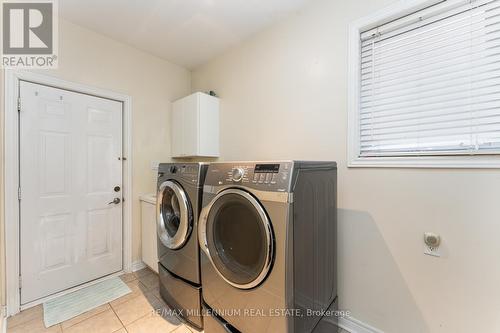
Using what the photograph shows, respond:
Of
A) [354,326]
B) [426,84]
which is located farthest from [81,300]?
[426,84]

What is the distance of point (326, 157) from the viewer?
5.71 ft

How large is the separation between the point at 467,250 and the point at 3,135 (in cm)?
336

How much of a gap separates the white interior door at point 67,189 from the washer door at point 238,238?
1519mm

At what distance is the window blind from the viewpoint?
1196 millimetres

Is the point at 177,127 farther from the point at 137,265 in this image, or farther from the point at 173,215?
the point at 137,265

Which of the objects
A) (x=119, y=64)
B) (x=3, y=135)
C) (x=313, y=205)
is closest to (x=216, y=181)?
(x=313, y=205)

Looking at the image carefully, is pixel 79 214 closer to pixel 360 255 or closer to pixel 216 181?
pixel 216 181

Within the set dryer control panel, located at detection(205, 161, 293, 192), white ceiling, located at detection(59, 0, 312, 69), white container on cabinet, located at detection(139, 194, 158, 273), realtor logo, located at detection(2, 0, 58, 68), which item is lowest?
white container on cabinet, located at detection(139, 194, 158, 273)

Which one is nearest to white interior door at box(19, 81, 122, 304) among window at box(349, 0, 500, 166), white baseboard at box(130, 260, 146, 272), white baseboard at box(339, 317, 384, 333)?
white baseboard at box(130, 260, 146, 272)

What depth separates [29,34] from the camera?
6.19ft

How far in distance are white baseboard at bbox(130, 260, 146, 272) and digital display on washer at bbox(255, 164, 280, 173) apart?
2.24 meters

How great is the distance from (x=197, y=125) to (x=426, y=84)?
212cm

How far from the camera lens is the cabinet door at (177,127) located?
2.78m

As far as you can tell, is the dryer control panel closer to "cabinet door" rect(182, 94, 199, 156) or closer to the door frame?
"cabinet door" rect(182, 94, 199, 156)
